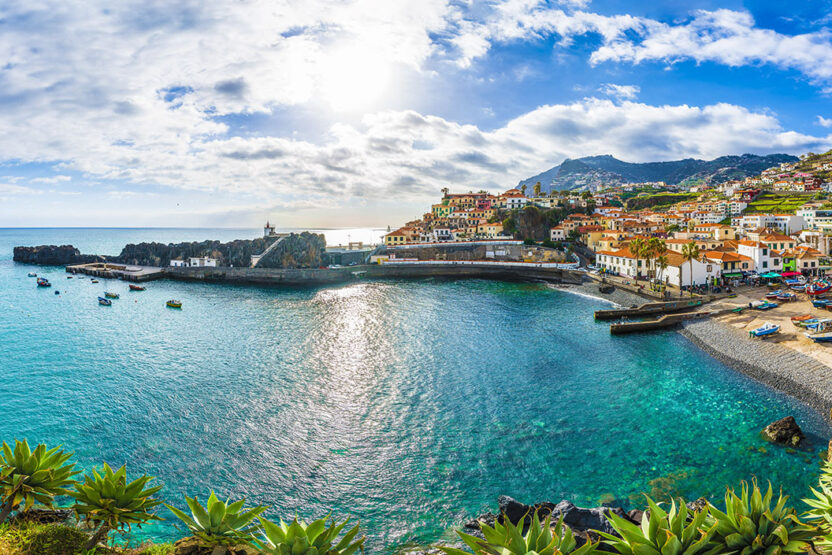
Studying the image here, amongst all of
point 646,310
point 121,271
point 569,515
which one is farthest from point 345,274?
point 569,515

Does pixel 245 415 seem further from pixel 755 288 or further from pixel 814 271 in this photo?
pixel 814 271

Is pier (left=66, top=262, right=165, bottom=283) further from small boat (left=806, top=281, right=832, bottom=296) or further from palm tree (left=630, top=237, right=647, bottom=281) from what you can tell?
small boat (left=806, top=281, right=832, bottom=296)

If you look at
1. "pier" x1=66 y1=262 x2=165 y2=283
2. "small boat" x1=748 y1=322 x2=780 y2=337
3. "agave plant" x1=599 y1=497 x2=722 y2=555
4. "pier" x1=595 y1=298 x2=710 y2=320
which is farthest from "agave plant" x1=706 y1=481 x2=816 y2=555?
"pier" x1=66 y1=262 x2=165 y2=283

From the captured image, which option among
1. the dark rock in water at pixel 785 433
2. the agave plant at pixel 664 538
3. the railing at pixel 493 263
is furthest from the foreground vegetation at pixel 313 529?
the railing at pixel 493 263

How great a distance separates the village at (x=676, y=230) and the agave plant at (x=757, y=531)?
5758 cm

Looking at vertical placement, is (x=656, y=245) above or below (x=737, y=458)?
above

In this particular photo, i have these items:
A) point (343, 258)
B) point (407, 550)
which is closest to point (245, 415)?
point (407, 550)

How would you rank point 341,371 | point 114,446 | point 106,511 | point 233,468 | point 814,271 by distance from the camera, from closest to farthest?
1. point 106,511
2. point 233,468
3. point 114,446
4. point 341,371
5. point 814,271

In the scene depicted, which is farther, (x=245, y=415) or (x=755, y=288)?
(x=755, y=288)

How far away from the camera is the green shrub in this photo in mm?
8102

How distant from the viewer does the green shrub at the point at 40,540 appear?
26.6 feet

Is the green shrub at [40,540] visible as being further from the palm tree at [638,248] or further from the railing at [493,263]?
the railing at [493,263]

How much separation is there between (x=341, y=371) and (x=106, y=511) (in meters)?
26.9

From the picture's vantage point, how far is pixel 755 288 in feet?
187
